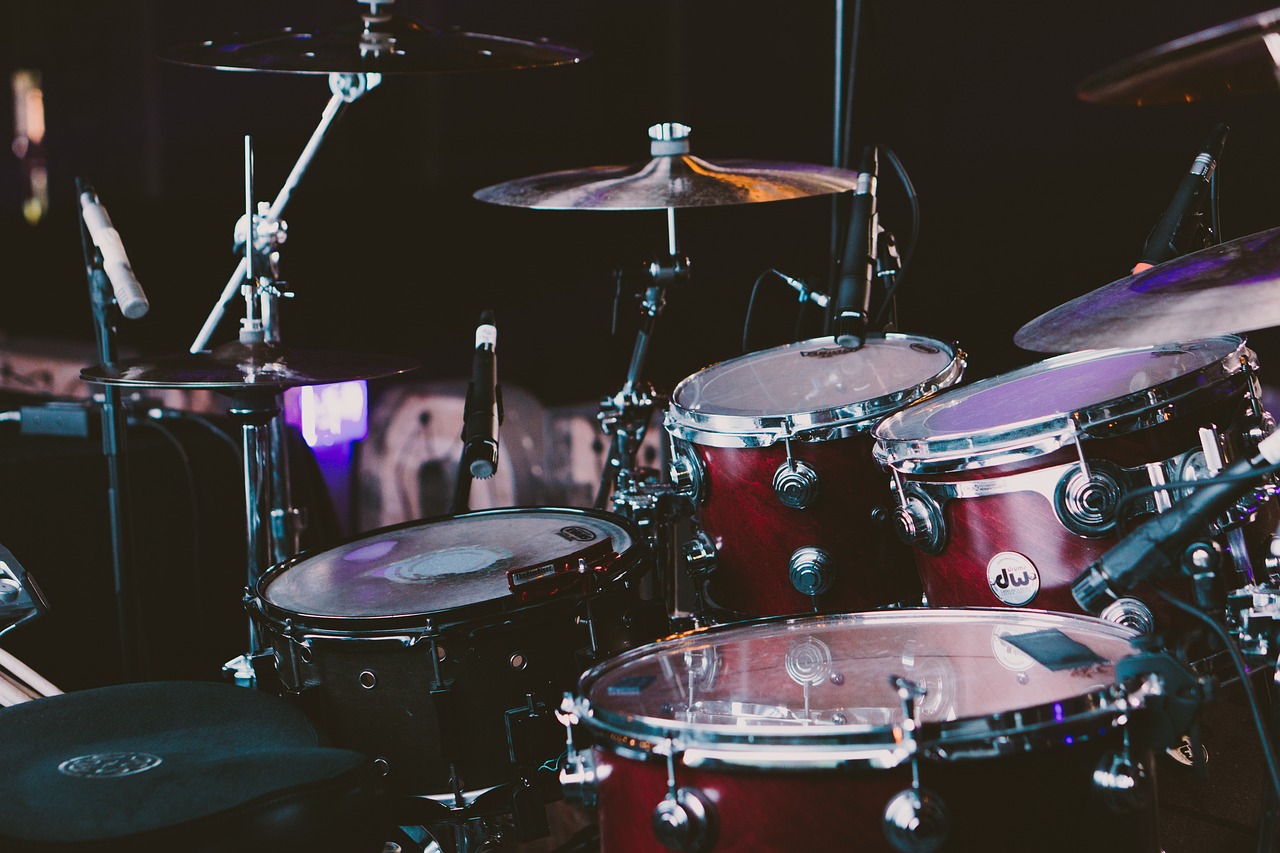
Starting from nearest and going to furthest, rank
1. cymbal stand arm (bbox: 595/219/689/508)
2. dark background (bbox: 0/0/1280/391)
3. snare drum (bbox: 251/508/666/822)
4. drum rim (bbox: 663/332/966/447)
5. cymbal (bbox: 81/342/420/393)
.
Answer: snare drum (bbox: 251/508/666/822) < cymbal (bbox: 81/342/420/393) < drum rim (bbox: 663/332/966/447) < cymbal stand arm (bbox: 595/219/689/508) < dark background (bbox: 0/0/1280/391)

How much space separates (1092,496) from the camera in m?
1.50

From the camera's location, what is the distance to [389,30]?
6.06 feet

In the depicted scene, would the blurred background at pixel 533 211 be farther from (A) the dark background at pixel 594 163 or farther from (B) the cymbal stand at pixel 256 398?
(B) the cymbal stand at pixel 256 398

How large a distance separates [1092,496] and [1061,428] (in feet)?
0.30

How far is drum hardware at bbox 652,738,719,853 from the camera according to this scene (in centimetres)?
111

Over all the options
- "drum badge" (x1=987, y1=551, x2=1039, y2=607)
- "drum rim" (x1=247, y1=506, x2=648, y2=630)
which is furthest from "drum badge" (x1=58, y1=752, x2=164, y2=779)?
"drum badge" (x1=987, y1=551, x2=1039, y2=607)

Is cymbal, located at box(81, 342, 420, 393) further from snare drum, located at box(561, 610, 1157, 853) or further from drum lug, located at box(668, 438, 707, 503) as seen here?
snare drum, located at box(561, 610, 1157, 853)

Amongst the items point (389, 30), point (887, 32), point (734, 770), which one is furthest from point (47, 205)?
point (734, 770)

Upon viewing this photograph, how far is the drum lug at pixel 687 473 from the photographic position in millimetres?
2074

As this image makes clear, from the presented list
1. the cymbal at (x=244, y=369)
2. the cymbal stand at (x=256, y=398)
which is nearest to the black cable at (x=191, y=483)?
the cymbal stand at (x=256, y=398)

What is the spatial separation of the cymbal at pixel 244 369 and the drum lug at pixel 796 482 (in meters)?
0.64

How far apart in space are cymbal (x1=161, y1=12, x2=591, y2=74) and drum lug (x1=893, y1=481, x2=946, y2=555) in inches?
35.7

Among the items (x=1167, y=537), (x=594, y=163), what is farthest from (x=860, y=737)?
(x=594, y=163)

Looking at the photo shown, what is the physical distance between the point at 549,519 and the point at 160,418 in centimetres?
140
